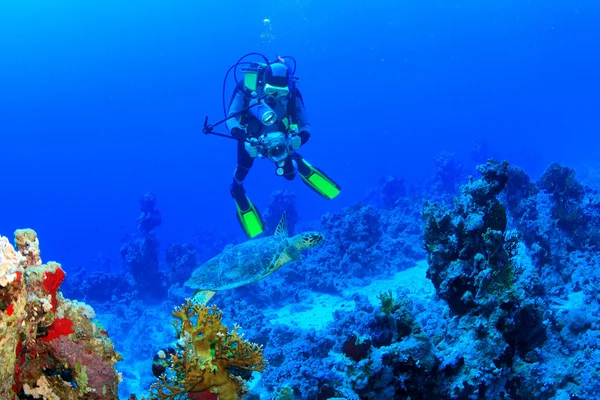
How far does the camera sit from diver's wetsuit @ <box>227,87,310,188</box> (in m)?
7.98

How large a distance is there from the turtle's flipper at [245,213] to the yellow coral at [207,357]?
5773mm

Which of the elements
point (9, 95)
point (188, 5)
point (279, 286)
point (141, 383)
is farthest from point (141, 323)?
point (9, 95)

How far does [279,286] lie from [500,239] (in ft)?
26.0

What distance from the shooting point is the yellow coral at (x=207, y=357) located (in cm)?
256

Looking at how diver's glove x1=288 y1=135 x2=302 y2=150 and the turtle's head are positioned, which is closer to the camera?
the turtle's head

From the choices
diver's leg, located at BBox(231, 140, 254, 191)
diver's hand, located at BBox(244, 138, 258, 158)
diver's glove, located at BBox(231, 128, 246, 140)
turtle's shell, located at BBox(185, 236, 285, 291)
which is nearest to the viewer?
turtle's shell, located at BBox(185, 236, 285, 291)

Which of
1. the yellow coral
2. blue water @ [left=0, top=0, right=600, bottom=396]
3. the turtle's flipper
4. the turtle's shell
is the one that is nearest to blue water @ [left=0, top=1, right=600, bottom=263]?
blue water @ [left=0, top=0, right=600, bottom=396]

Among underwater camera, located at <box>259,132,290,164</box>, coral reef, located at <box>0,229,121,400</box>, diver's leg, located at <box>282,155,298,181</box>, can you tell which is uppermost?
diver's leg, located at <box>282,155,298,181</box>

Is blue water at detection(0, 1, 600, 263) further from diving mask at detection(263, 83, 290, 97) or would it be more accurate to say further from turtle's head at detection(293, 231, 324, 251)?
turtle's head at detection(293, 231, 324, 251)

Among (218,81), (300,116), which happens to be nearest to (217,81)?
(218,81)

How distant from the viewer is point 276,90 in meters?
7.55

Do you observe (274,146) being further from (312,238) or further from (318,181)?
(312,238)

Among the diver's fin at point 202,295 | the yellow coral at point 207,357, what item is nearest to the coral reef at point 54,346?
the yellow coral at point 207,357

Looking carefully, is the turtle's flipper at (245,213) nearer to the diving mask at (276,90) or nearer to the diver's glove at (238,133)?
the diver's glove at (238,133)
